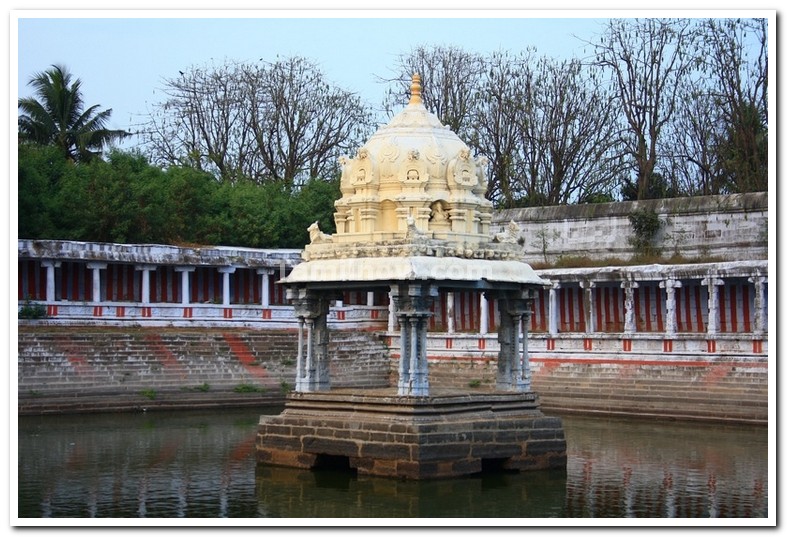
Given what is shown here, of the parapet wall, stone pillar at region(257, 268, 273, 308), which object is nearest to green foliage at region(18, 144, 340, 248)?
stone pillar at region(257, 268, 273, 308)

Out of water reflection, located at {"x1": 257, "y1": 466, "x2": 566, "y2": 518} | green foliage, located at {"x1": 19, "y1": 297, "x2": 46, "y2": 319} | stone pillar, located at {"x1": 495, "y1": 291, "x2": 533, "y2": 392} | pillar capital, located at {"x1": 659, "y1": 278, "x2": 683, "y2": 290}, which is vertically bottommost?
water reflection, located at {"x1": 257, "y1": 466, "x2": 566, "y2": 518}

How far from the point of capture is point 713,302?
110 feet

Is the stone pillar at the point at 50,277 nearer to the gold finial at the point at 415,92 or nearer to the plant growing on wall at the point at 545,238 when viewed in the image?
the plant growing on wall at the point at 545,238

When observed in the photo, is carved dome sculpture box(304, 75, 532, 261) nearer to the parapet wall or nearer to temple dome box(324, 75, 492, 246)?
temple dome box(324, 75, 492, 246)

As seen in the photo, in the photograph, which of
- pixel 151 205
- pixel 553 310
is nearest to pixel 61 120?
pixel 151 205

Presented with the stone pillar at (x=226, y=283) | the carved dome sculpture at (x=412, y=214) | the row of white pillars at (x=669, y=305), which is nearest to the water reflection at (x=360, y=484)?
the carved dome sculpture at (x=412, y=214)

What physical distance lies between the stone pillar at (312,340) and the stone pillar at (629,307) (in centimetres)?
1357

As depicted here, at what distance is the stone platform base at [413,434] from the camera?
20.4 metres

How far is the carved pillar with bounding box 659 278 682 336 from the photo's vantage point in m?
34.0

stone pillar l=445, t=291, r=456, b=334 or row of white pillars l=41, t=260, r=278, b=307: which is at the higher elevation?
row of white pillars l=41, t=260, r=278, b=307

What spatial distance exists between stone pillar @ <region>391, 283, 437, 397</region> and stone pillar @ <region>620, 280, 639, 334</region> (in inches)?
567

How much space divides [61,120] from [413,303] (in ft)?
96.9
